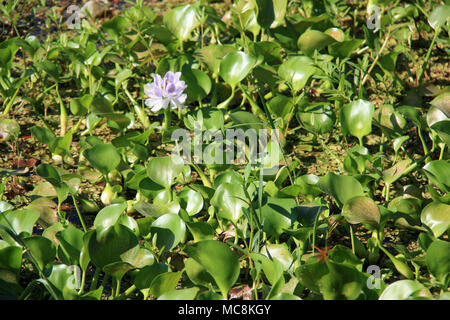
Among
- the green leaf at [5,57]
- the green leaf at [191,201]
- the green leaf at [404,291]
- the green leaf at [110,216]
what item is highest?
the green leaf at [5,57]

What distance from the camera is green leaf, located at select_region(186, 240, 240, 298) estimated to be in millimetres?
1331

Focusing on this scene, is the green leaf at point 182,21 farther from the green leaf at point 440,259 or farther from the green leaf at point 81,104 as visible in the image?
the green leaf at point 440,259

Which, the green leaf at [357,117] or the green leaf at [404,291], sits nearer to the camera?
the green leaf at [404,291]

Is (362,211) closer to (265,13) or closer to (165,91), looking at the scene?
(165,91)

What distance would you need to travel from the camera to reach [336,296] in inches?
50.1

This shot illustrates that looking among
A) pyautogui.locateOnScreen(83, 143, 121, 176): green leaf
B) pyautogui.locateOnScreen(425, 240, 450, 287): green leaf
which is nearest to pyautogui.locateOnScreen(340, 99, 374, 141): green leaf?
pyautogui.locateOnScreen(425, 240, 450, 287): green leaf

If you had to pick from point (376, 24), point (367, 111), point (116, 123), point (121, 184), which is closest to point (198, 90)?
point (116, 123)

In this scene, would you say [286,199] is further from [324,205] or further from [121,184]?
[121,184]

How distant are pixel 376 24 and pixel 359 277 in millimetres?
→ 1317

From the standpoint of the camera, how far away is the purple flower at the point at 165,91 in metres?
1.81

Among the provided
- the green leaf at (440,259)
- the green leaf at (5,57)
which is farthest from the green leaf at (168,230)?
the green leaf at (5,57)

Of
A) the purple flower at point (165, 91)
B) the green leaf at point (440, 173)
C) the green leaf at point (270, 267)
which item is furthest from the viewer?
the purple flower at point (165, 91)

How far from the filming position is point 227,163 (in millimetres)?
1744

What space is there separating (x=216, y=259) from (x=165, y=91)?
0.65 metres
